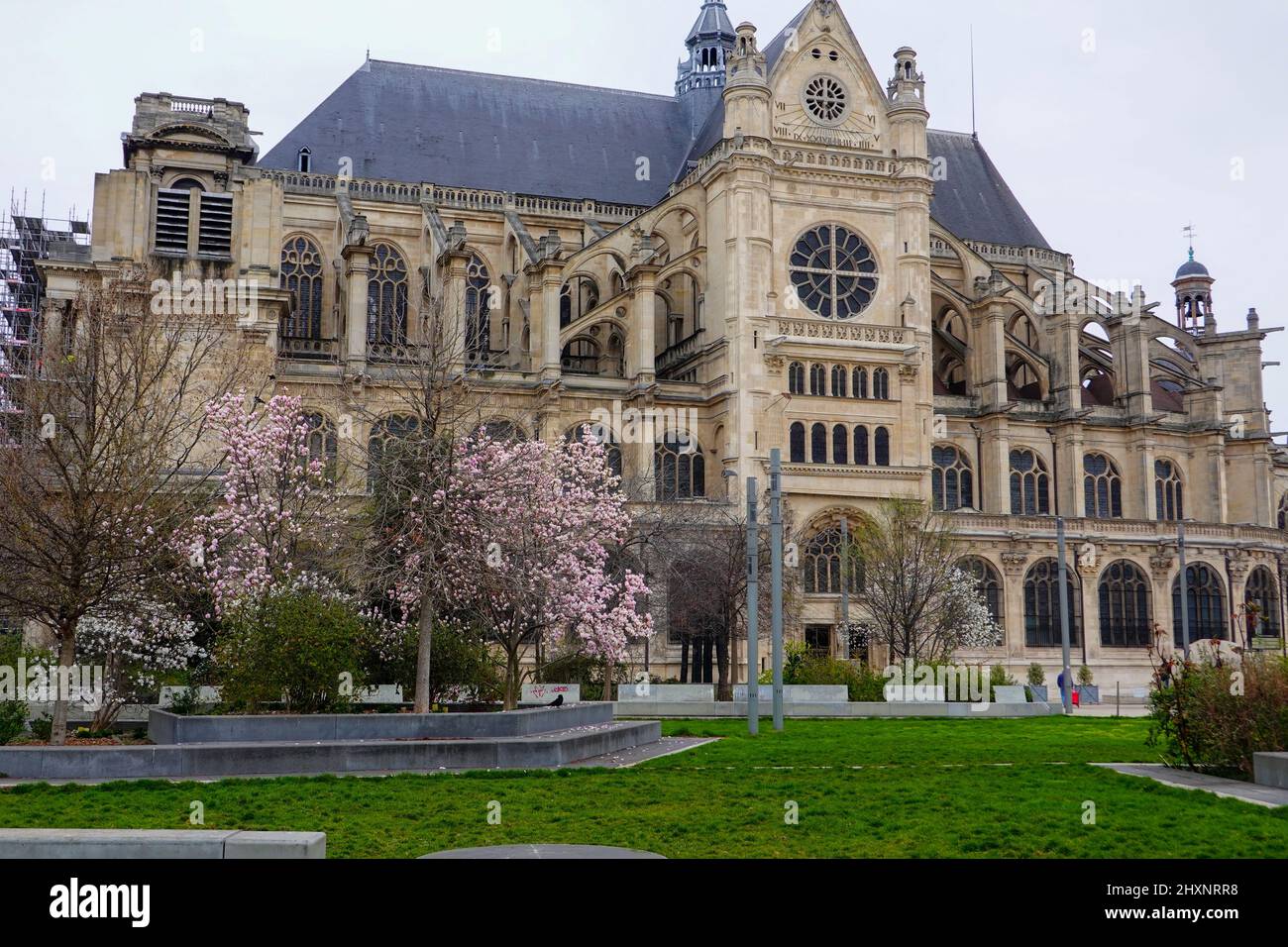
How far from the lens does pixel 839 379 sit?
51375 mm

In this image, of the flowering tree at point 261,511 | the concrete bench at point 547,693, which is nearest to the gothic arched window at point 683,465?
the concrete bench at point 547,693

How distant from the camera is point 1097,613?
178 ft

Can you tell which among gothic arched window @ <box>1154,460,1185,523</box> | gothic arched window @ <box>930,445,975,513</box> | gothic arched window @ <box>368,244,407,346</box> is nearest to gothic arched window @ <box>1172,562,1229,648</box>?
gothic arched window @ <box>1154,460,1185,523</box>

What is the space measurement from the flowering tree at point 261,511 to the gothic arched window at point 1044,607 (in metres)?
31.7

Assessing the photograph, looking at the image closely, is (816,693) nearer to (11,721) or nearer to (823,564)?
(823,564)

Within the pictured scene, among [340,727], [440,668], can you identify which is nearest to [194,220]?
[440,668]

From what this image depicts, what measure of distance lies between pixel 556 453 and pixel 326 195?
1013 inches

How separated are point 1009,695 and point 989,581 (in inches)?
568

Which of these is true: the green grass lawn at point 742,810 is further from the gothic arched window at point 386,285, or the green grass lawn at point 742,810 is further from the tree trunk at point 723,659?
the gothic arched window at point 386,285

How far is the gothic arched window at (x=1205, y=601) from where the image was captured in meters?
56.3

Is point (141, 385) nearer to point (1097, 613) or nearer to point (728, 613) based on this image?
point (728, 613)

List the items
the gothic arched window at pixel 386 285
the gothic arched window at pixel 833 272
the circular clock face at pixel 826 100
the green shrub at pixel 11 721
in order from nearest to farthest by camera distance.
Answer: the green shrub at pixel 11 721, the gothic arched window at pixel 833 272, the circular clock face at pixel 826 100, the gothic arched window at pixel 386 285

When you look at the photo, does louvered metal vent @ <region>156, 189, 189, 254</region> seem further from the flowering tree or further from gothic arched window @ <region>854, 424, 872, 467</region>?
gothic arched window @ <region>854, 424, 872, 467</region>
